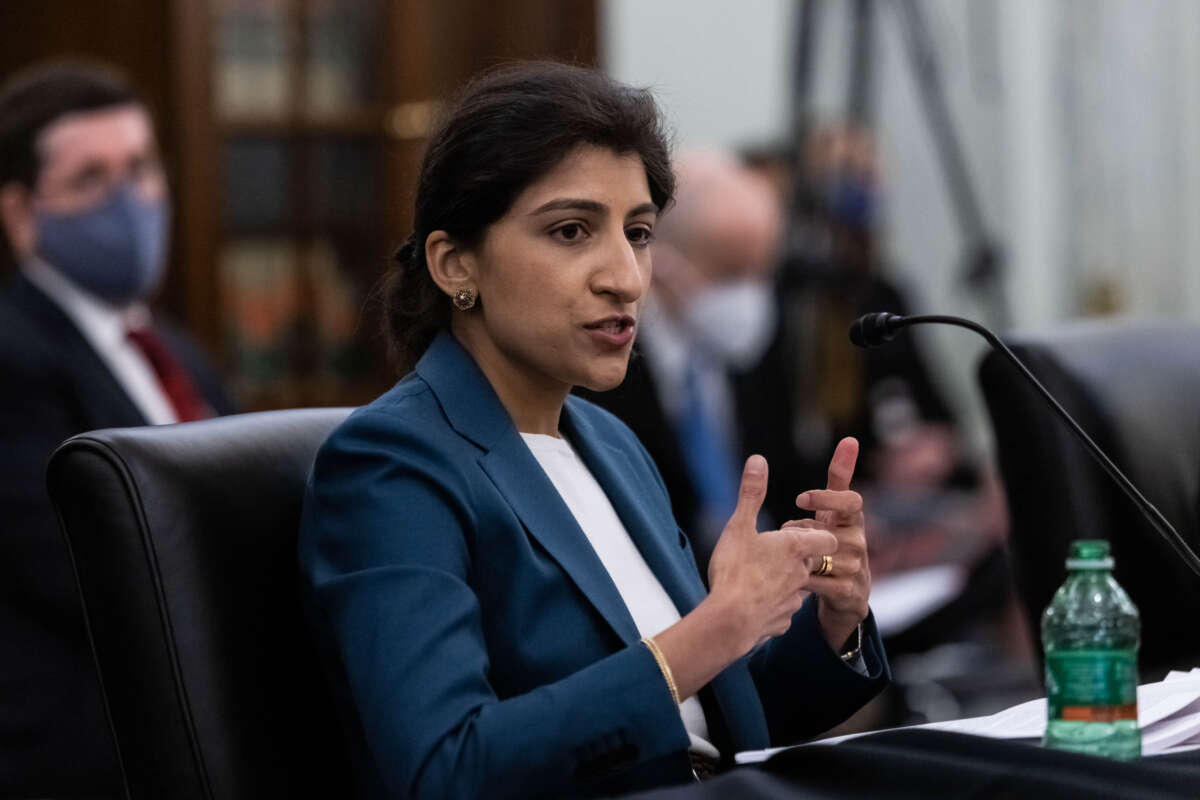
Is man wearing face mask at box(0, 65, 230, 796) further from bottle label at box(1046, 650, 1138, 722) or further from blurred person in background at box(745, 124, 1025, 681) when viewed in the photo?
blurred person in background at box(745, 124, 1025, 681)

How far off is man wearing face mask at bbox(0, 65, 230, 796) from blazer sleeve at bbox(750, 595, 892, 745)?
35.4 inches

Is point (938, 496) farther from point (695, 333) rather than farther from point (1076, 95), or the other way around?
point (1076, 95)

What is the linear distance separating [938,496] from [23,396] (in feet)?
8.33

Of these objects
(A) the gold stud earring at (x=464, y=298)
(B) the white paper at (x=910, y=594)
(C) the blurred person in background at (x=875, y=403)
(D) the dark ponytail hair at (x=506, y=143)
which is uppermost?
(D) the dark ponytail hair at (x=506, y=143)

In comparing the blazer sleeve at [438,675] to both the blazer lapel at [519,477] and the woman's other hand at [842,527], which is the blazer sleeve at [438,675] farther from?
the woman's other hand at [842,527]

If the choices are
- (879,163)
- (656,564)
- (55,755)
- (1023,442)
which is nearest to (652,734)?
(656,564)

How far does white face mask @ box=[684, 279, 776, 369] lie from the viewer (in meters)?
3.92

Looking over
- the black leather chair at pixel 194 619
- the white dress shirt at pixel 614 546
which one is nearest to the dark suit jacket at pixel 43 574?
the black leather chair at pixel 194 619

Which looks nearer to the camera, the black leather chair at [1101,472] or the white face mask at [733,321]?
the black leather chair at [1101,472]

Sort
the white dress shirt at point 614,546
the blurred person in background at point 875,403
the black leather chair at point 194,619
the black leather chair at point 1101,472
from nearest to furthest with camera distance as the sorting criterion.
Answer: the black leather chair at point 194,619
the white dress shirt at point 614,546
the black leather chair at point 1101,472
the blurred person in background at point 875,403

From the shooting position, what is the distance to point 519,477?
141cm

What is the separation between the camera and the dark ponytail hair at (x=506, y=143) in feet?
4.61

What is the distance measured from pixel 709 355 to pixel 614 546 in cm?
238

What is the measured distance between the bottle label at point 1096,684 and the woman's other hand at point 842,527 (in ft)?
0.76
